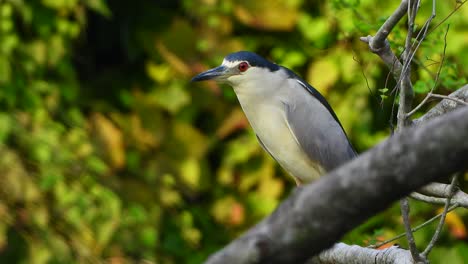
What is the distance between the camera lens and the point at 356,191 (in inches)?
50.1

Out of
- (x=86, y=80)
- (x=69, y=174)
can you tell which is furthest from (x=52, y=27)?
(x=69, y=174)

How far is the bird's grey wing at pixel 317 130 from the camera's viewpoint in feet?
12.1

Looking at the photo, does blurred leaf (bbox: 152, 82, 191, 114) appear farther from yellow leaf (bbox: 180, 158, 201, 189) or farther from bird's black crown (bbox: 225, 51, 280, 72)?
bird's black crown (bbox: 225, 51, 280, 72)

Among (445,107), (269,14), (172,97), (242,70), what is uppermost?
(269,14)

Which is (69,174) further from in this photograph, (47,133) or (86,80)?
(86,80)

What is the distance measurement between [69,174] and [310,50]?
1.46 meters

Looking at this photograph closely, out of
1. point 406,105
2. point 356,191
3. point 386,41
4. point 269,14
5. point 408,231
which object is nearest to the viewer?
point 356,191

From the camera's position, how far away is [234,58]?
12.2 ft

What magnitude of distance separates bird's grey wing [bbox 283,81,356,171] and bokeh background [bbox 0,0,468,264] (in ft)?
3.59

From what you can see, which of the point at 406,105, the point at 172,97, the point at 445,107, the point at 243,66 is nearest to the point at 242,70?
the point at 243,66

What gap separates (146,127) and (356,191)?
4270 mm

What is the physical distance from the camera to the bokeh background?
5.11m

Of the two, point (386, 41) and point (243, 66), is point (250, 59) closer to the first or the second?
point (243, 66)

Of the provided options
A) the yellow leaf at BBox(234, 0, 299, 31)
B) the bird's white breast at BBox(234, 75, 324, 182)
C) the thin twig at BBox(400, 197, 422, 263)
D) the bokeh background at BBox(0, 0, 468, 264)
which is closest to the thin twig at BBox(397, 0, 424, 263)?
the thin twig at BBox(400, 197, 422, 263)
